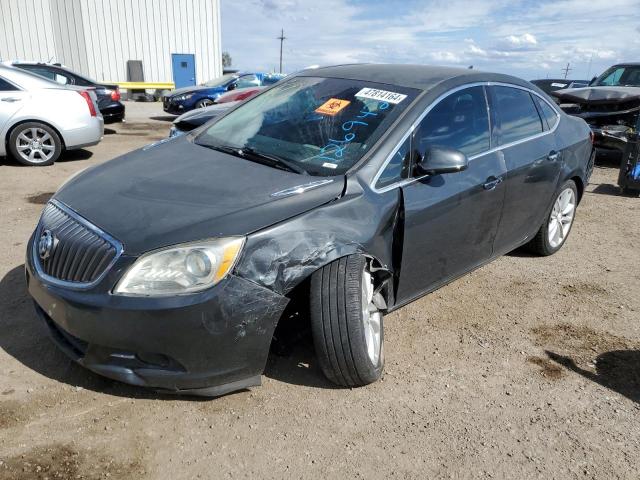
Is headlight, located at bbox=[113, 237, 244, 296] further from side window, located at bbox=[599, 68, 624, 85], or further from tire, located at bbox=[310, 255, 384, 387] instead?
side window, located at bbox=[599, 68, 624, 85]

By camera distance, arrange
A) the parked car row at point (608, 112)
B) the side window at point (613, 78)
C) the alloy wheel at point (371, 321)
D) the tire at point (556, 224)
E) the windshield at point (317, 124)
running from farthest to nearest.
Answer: the side window at point (613, 78)
the parked car row at point (608, 112)
the tire at point (556, 224)
the windshield at point (317, 124)
the alloy wheel at point (371, 321)

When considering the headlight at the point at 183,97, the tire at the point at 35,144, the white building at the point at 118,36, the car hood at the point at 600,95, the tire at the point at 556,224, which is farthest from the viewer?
the white building at the point at 118,36

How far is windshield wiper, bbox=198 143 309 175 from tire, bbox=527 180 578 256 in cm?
256

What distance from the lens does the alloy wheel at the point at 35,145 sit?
7734mm

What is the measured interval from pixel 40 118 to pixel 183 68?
2007 cm

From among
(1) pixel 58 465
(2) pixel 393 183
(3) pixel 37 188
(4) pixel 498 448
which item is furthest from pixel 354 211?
(3) pixel 37 188

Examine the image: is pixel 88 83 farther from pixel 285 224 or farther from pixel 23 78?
pixel 285 224

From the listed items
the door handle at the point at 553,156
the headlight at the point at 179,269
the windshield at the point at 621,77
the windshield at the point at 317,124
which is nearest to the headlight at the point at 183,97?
the windshield at the point at 621,77

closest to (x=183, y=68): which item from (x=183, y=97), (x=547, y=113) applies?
(x=183, y=97)

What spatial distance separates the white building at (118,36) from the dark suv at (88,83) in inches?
541

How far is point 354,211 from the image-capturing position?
2730 millimetres

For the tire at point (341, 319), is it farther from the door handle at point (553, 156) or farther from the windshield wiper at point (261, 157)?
the door handle at point (553, 156)

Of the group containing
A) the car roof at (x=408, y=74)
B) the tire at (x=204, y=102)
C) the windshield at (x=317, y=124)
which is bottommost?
the tire at (x=204, y=102)

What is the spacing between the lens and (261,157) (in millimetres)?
3109
